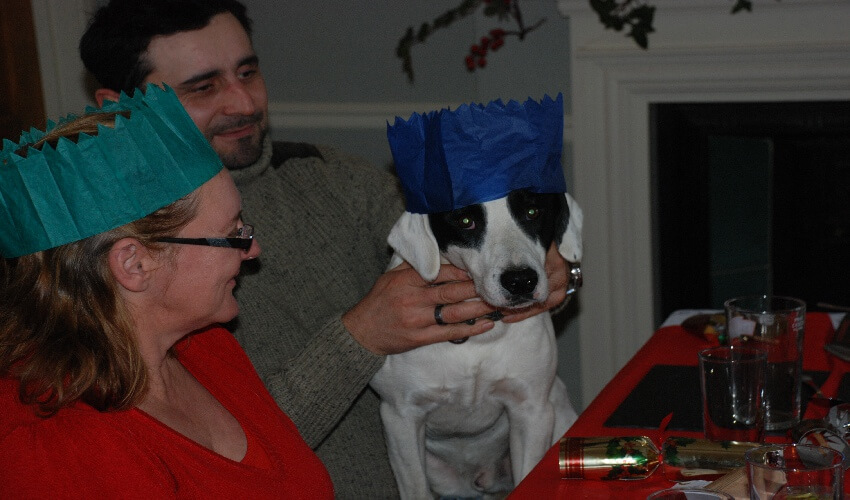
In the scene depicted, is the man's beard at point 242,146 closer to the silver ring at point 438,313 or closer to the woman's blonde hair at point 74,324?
the silver ring at point 438,313

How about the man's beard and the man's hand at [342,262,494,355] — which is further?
the man's beard

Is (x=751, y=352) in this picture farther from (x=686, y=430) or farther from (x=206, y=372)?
(x=206, y=372)

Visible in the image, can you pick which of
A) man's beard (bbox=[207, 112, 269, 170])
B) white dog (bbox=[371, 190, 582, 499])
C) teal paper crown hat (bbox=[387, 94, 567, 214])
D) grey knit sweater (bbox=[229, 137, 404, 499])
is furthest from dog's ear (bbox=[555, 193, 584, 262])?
man's beard (bbox=[207, 112, 269, 170])

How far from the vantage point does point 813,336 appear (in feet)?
5.71

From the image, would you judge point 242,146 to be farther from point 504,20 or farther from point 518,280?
point 504,20

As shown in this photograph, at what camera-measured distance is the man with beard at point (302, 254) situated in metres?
1.73

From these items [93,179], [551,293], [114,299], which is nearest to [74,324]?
[114,299]

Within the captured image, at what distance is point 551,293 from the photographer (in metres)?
1.78

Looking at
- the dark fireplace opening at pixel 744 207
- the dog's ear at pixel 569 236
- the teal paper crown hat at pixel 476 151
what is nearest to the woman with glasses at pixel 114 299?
the teal paper crown hat at pixel 476 151

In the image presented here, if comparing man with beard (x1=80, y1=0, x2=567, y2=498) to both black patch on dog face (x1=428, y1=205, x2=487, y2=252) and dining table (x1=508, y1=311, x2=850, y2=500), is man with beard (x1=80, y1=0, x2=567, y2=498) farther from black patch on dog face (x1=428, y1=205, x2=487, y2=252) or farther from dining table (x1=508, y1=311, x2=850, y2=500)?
dining table (x1=508, y1=311, x2=850, y2=500)

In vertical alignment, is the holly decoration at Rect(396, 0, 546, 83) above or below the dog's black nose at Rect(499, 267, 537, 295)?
above

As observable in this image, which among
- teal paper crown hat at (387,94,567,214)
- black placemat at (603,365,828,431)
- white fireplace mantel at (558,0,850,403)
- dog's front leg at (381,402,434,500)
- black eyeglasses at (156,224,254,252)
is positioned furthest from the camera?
white fireplace mantel at (558,0,850,403)

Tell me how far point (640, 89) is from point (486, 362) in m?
1.52

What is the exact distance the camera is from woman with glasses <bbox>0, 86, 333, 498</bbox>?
113 centimetres
